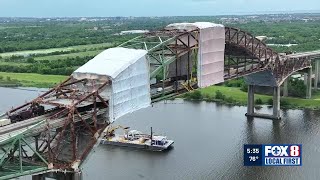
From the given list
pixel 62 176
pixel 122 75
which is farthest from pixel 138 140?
pixel 62 176

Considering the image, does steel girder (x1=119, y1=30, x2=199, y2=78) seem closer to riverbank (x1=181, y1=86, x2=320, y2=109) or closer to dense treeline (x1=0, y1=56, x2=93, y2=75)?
riverbank (x1=181, y1=86, x2=320, y2=109)

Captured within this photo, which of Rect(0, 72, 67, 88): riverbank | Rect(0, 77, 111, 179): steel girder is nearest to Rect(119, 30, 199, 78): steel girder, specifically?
Rect(0, 77, 111, 179): steel girder

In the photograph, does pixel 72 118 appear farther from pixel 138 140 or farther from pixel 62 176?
pixel 138 140

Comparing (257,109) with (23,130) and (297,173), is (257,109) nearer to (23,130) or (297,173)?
(297,173)

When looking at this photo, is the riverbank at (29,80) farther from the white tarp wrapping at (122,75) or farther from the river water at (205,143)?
the white tarp wrapping at (122,75)

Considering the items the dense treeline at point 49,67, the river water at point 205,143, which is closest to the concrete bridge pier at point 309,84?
the river water at point 205,143

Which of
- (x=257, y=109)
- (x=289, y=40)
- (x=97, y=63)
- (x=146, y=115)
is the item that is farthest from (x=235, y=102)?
(x=289, y=40)
